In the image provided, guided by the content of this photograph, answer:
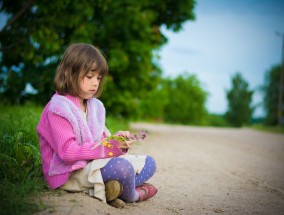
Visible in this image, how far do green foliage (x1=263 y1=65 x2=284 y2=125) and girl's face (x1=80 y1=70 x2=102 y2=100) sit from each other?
45.4 meters

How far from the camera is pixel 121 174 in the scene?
3.01m

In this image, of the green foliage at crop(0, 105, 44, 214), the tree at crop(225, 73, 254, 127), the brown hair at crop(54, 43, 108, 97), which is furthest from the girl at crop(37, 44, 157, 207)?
the tree at crop(225, 73, 254, 127)

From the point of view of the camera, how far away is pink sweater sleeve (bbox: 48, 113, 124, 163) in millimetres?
2889

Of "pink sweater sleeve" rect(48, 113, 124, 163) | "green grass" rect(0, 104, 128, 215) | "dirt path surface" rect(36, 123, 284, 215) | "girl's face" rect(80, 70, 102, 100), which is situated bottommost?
"dirt path surface" rect(36, 123, 284, 215)

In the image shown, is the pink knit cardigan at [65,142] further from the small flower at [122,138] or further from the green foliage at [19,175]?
the green foliage at [19,175]

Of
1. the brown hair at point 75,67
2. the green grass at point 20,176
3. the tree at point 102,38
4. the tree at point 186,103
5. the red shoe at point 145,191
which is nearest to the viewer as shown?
the green grass at point 20,176


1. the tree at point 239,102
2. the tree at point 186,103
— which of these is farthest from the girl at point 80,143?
the tree at point 239,102

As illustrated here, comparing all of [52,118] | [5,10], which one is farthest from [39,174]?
[5,10]

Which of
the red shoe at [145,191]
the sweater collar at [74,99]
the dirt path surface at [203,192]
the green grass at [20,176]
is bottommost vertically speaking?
the dirt path surface at [203,192]

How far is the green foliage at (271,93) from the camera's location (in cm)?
4631

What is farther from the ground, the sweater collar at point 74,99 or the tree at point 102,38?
the tree at point 102,38

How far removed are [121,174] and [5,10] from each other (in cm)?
826

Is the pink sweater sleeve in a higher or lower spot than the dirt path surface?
higher

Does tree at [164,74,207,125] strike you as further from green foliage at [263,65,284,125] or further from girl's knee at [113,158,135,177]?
girl's knee at [113,158,135,177]
